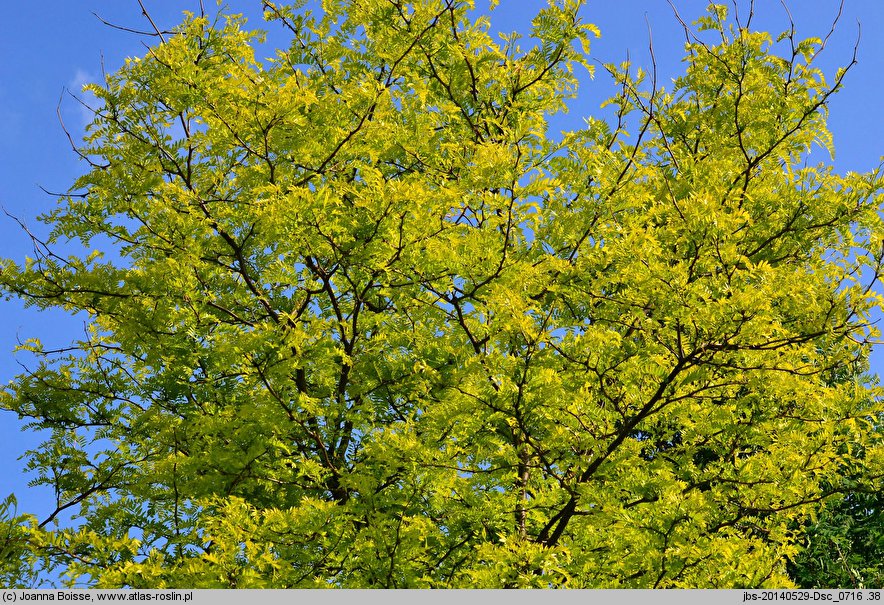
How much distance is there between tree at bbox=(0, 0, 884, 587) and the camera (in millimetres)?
5496

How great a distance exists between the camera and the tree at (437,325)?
5496mm

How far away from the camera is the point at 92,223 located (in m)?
6.98

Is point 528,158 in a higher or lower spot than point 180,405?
higher

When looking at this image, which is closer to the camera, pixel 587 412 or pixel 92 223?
pixel 587 412

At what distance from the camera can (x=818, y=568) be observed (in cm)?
1145

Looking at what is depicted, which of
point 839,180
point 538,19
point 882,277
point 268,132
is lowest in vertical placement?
point 882,277

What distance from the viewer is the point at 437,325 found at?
→ 7.09m

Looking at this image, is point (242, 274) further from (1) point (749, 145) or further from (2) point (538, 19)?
(1) point (749, 145)

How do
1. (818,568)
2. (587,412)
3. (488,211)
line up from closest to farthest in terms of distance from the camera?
1. (587,412)
2. (488,211)
3. (818,568)

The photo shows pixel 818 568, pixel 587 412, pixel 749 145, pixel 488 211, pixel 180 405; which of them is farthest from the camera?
pixel 818 568

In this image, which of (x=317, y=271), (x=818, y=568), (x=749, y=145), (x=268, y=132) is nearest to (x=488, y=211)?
(x=317, y=271)

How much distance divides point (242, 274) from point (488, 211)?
2365 mm

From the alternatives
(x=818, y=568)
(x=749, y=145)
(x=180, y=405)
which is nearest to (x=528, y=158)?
(x=749, y=145)

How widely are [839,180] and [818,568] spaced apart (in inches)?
275
